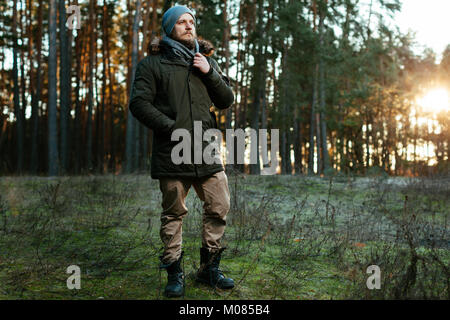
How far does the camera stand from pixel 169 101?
311 centimetres

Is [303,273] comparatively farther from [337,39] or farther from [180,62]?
[337,39]

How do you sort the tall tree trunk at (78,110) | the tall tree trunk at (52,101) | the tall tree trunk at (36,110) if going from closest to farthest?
the tall tree trunk at (52,101)
the tall tree trunk at (78,110)
the tall tree trunk at (36,110)

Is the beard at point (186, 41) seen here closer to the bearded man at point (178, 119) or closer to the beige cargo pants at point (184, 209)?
the bearded man at point (178, 119)

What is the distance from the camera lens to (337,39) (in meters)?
20.2

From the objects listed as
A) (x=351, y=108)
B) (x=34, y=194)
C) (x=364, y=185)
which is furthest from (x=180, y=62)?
(x=351, y=108)

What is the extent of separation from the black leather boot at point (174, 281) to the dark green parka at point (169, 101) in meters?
0.69

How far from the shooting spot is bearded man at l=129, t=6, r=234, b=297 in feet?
10.00

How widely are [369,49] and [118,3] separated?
13828 mm

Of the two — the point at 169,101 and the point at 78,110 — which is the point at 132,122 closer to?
the point at 78,110

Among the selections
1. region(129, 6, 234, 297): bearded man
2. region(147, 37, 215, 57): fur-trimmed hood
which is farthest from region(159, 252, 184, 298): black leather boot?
region(147, 37, 215, 57): fur-trimmed hood

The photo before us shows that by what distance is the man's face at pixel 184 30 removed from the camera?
3172 mm

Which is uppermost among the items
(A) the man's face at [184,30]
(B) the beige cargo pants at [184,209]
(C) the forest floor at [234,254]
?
(A) the man's face at [184,30]

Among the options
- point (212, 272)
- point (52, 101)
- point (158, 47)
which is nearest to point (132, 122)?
point (52, 101)

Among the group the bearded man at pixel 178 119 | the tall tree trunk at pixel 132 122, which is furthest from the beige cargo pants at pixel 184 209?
the tall tree trunk at pixel 132 122
